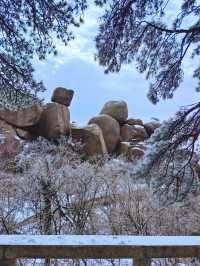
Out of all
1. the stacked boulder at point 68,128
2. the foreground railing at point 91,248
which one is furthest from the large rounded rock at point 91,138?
the foreground railing at point 91,248

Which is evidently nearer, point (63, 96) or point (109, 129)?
point (63, 96)

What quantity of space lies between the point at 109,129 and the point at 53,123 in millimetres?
3263

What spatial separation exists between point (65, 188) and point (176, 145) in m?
4.94

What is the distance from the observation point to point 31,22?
17.6 ft

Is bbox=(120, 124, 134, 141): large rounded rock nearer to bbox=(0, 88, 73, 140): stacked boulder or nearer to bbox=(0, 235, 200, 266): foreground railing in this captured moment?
bbox=(0, 88, 73, 140): stacked boulder

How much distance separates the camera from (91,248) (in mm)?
2182

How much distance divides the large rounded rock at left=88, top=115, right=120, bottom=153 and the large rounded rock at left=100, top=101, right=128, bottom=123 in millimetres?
928

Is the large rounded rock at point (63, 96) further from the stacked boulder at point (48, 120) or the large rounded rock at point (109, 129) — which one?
the large rounded rock at point (109, 129)

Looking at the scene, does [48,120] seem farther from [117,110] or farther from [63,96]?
[117,110]

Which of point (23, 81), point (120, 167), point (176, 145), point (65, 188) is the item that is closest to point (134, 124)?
point (120, 167)

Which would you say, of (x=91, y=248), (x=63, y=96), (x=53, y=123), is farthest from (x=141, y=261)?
(x=63, y=96)

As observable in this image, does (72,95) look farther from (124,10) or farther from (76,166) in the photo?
(124,10)

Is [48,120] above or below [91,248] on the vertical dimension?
above

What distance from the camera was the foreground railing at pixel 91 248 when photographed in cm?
216
